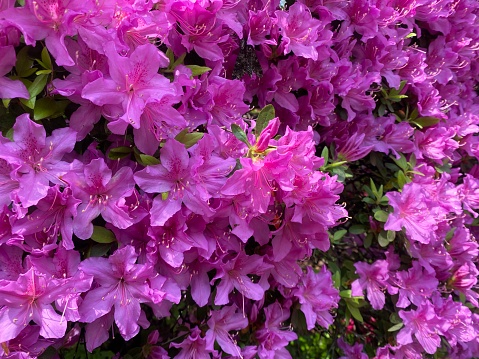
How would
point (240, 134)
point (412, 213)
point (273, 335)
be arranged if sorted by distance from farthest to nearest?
point (412, 213)
point (273, 335)
point (240, 134)

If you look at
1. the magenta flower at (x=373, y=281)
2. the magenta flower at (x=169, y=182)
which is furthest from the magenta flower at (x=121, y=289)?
the magenta flower at (x=373, y=281)

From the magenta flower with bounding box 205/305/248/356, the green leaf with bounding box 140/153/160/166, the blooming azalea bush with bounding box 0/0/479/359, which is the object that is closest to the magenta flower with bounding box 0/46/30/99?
the blooming azalea bush with bounding box 0/0/479/359

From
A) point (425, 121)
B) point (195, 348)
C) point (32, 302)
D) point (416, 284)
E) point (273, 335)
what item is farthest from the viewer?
point (425, 121)

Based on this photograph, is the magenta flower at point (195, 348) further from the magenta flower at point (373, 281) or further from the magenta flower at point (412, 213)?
the magenta flower at point (412, 213)

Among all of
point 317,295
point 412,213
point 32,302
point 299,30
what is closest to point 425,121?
point 412,213

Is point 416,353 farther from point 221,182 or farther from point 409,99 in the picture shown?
point 221,182

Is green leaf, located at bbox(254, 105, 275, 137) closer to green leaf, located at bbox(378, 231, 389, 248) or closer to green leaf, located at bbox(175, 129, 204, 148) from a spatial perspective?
green leaf, located at bbox(175, 129, 204, 148)

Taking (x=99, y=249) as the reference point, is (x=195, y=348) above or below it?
below

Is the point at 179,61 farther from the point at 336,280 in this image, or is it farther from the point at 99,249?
the point at 336,280

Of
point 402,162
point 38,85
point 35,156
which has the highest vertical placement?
point 38,85
